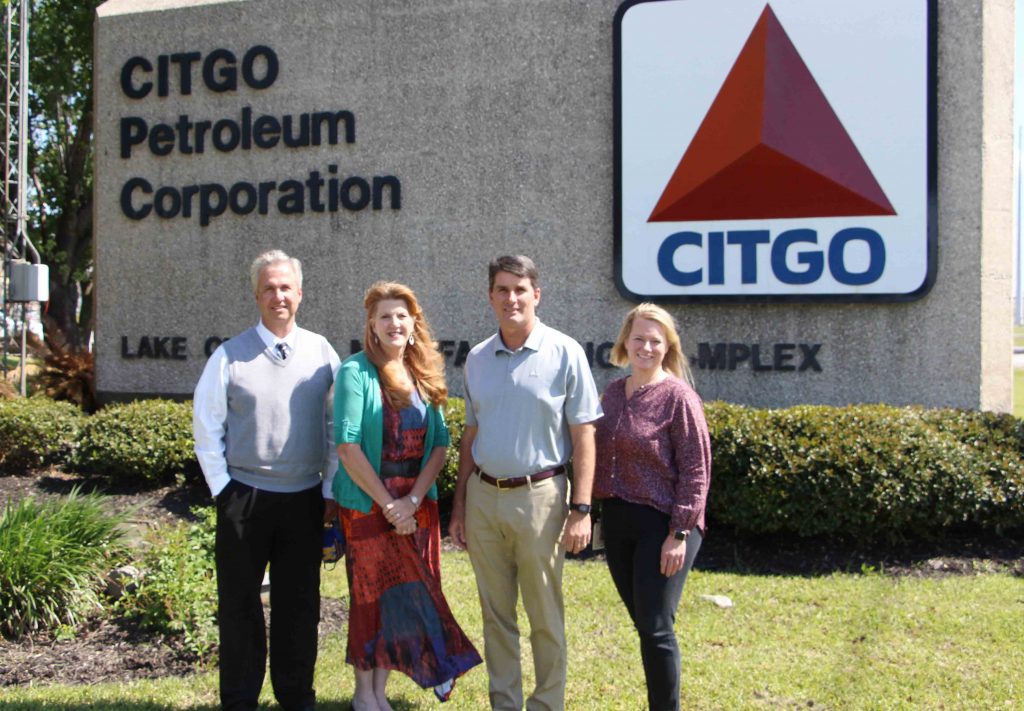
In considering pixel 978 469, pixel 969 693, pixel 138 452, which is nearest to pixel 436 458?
pixel 969 693

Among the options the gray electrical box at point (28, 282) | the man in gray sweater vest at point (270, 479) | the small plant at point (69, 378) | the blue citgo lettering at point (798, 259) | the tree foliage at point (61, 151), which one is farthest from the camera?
the tree foliage at point (61, 151)

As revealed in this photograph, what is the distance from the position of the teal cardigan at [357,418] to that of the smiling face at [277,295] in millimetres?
336

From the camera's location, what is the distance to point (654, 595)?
12.0 ft

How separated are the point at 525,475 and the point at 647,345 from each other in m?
0.67

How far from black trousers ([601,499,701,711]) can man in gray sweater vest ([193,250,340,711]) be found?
1.24 metres

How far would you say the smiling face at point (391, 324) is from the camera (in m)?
3.93

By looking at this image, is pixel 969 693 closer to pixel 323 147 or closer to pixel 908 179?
pixel 908 179

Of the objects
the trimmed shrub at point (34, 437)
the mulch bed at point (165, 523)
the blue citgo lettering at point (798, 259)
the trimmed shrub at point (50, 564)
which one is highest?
the blue citgo lettering at point (798, 259)

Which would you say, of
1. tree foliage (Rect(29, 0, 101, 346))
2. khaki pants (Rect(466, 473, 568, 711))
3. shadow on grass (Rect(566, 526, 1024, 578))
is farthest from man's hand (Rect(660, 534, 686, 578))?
tree foliage (Rect(29, 0, 101, 346))

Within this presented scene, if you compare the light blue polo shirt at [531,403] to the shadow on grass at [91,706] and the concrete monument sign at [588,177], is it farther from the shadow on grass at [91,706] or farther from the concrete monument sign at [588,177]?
the concrete monument sign at [588,177]

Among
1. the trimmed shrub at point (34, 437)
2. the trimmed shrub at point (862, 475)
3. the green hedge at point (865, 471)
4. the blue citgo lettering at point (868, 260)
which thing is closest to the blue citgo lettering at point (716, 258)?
the blue citgo lettering at point (868, 260)

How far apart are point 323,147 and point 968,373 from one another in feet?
18.7

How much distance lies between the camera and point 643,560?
3.68 metres

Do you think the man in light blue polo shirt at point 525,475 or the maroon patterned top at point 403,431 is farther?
the maroon patterned top at point 403,431
